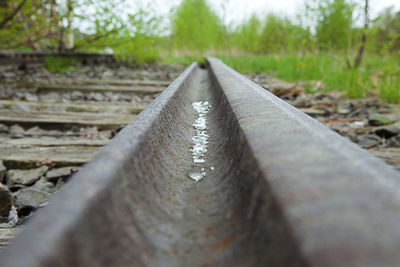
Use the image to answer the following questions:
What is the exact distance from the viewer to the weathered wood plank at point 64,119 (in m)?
2.40

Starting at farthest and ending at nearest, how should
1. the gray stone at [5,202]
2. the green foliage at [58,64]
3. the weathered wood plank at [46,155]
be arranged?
the green foliage at [58,64] < the weathered wood plank at [46,155] < the gray stone at [5,202]

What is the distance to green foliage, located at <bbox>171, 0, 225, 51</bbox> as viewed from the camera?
1519 centimetres

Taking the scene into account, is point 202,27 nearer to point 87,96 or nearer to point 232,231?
point 87,96

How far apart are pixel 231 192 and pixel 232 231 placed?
0.12 meters

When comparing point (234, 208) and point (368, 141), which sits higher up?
point (234, 208)

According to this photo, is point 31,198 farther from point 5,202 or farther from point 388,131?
point 388,131

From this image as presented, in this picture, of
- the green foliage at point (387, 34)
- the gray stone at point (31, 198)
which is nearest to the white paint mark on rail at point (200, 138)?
the gray stone at point (31, 198)

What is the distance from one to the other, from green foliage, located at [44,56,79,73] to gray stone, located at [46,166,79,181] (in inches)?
170

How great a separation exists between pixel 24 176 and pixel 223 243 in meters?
1.44

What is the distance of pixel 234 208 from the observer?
1.79 ft

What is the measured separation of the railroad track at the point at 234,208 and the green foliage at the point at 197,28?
13.6m

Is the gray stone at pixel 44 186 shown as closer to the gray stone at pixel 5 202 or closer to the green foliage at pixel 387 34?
the gray stone at pixel 5 202

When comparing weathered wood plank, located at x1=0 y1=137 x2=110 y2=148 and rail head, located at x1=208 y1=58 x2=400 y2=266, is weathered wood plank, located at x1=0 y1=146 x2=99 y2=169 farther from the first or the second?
rail head, located at x1=208 y1=58 x2=400 y2=266

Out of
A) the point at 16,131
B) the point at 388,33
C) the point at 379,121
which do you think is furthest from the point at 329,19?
the point at 16,131
